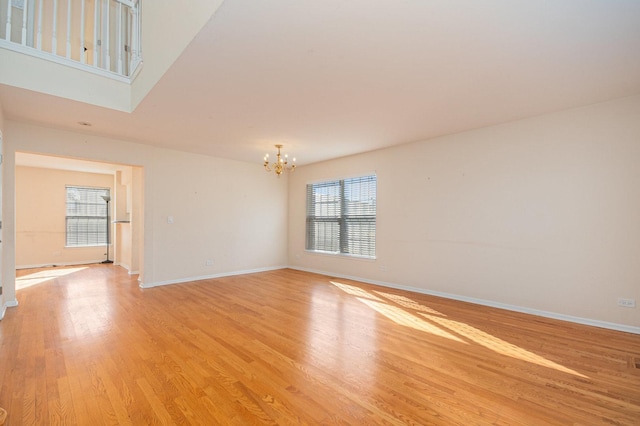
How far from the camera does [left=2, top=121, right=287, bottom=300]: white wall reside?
4109 millimetres

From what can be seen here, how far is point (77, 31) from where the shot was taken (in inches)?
186

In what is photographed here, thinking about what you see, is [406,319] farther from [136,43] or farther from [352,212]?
[136,43]

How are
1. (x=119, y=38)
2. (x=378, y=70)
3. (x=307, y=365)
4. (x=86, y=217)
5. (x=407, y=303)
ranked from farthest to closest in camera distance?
(x=86, y=217) < (x=407, y=303) < (x=119, y=38) < (x=378, y=70) < (x=307, y=365)

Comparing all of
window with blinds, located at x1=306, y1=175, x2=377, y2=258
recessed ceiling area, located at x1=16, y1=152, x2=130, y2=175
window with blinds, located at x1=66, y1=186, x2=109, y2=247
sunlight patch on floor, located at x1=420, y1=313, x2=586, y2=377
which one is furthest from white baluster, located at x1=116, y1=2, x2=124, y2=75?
window with blinds, located at x1=66, y1=186, x2=109, y2=247

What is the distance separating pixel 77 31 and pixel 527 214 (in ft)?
24.5

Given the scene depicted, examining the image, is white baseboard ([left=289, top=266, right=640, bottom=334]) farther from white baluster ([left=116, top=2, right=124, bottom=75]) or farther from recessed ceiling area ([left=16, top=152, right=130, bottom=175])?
recessed ceiling area ([left=16, top=152, right=130, bottom=175])

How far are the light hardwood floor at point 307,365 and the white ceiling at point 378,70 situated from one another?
2551 mm

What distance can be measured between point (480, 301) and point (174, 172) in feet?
18.7

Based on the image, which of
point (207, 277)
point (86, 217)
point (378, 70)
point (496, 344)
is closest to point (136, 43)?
point (378, 70)

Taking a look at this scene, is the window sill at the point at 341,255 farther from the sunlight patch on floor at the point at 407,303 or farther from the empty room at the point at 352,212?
the sunlight patch on floor at the point at 407,303

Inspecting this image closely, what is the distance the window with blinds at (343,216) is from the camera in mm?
5637

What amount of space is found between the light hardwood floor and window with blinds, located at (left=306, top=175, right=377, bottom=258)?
1844 mm

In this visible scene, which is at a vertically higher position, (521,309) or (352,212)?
(352,212)

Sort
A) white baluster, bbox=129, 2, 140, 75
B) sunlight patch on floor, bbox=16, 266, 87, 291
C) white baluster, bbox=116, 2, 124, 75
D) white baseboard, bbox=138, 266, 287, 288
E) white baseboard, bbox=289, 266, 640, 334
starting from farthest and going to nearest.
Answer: sunlight patch on floor, bbox=16, 266, 87, 291 → white baseboard, bbox=138, 266, 287, 288 → white baluster, bbox=116, 2, 124, 75 → white baluster, bbox=129, 2, 140, 75 → white baseboard, bbox=289, 266, 640, 334
